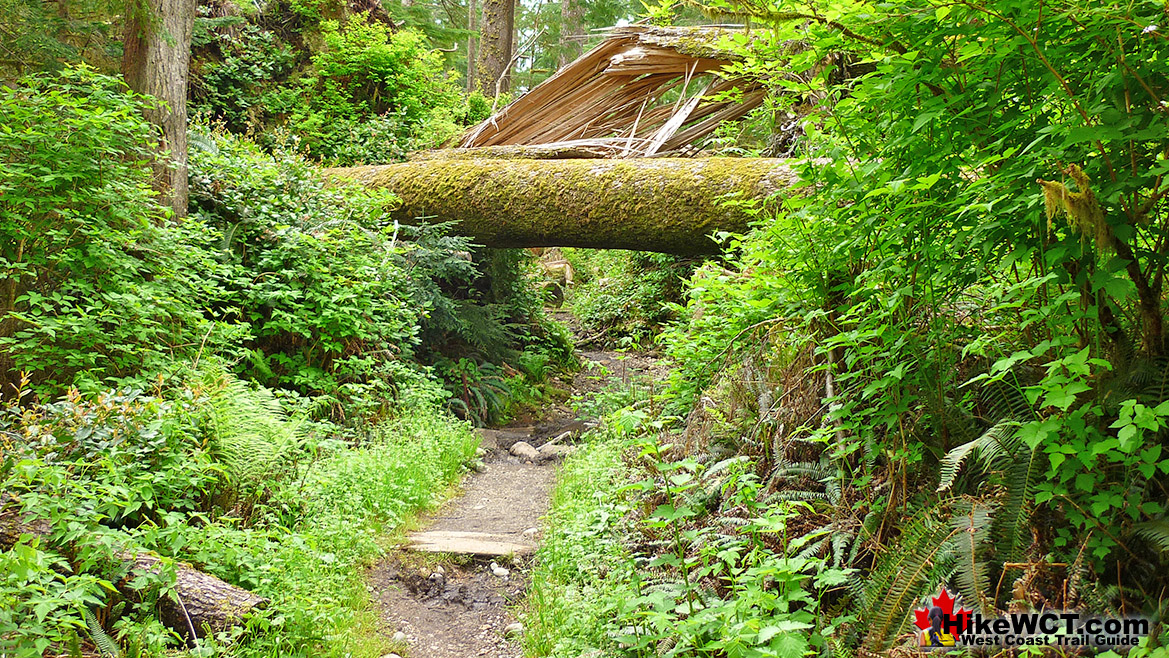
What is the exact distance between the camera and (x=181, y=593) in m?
3.12

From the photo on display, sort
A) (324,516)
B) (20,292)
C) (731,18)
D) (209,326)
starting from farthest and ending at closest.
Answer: (209,326)
(20,292)
(324,516)
(731,18)

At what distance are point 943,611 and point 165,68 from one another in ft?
24.2

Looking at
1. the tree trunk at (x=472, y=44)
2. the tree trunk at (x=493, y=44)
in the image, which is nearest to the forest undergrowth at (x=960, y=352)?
the tree trunk at (x=493, y=44)

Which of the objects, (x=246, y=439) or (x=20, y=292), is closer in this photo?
(x=246, y=439)

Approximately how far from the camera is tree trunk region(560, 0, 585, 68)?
→ 22547mm

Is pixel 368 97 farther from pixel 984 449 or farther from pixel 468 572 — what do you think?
pixel 984 449

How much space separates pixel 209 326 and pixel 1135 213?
5.55 meters

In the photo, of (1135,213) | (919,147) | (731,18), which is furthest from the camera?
(731,18)

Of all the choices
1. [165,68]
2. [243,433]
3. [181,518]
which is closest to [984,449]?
[181,518]

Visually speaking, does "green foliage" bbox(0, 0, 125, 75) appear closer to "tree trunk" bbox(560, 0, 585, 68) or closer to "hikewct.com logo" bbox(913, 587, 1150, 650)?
"hikewct.com logo" bbox(913, 587, 1150, 650)

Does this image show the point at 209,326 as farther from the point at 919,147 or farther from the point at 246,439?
the point at 919,147

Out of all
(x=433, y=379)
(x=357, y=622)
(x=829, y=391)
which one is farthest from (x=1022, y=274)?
(x=433, y=379)

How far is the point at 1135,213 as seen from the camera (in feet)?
7.05

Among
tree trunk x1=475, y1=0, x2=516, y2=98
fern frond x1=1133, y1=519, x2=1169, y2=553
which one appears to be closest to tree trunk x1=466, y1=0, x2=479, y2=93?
tree trunk x1=475, y1=0, x2=516, y2=98
